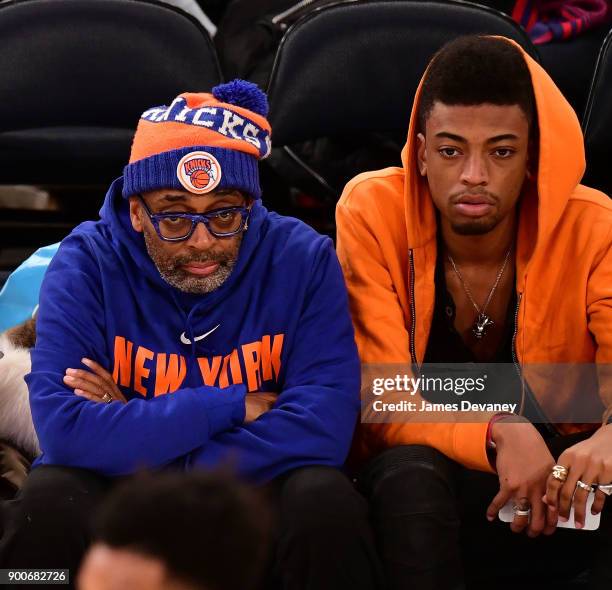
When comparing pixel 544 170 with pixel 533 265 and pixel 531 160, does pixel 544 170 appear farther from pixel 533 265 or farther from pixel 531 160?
pixel 533 265

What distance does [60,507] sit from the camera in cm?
207

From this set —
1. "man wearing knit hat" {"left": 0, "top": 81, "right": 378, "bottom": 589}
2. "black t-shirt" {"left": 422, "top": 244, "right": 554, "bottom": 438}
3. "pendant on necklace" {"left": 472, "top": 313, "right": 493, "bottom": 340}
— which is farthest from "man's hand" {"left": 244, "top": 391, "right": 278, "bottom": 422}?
"pendant on necklace" {"left": 472, "top": 313, "right": 493, "bottom": 340}

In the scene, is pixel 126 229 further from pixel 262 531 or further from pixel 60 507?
pixel 262 531

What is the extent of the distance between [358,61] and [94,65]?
0.71 meters

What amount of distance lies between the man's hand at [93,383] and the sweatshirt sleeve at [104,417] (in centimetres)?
2

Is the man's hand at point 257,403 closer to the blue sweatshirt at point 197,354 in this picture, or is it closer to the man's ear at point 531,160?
the blue sweatshirt at point 197,354

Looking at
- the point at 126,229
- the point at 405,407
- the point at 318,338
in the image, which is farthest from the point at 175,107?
the point at 405,407

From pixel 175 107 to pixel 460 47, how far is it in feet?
2.08

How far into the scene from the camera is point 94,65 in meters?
3.11

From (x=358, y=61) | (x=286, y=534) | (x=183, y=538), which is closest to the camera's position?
(x=183, y=538)

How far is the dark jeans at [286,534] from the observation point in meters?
2.06

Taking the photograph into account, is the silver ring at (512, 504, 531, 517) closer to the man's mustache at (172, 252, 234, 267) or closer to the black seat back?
the man's mustache at (172, 252, 234, 267)

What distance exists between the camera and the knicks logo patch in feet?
7.49

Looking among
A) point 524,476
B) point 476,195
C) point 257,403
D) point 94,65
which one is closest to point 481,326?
point 476,195
